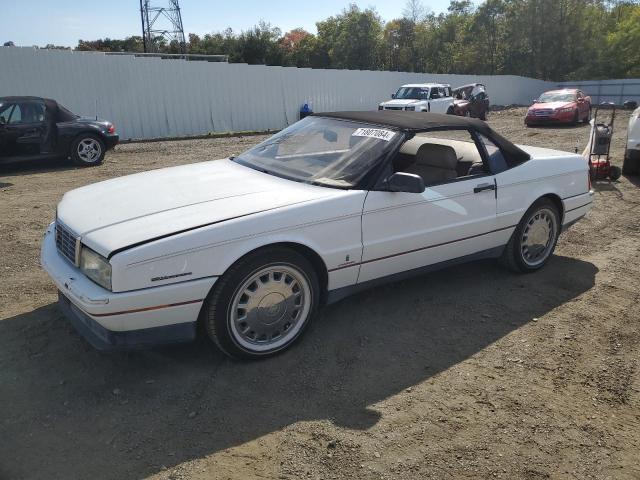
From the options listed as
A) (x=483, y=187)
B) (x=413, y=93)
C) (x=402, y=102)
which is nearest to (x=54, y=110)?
(x=483, y=187)

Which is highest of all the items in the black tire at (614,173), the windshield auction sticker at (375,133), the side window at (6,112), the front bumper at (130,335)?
the side window at (6,112)

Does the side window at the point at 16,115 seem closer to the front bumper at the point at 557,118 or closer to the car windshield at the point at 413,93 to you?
the car windshield at the point at 413,93

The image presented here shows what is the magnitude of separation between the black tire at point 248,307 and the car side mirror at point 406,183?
785 mm

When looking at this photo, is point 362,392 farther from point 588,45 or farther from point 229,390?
point 588,45

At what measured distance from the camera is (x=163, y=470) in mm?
2457

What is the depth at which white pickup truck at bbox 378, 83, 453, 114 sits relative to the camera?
1895cm

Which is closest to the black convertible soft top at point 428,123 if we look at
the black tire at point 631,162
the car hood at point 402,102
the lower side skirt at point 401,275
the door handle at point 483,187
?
the door handle at point 483,187

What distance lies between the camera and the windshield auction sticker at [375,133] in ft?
12.7

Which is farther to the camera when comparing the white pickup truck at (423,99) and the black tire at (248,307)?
the white pickup truck at (423,99)

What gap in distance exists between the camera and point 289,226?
127 inches

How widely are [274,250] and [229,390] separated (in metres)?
0.86

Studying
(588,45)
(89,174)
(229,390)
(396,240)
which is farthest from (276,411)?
(588,45)

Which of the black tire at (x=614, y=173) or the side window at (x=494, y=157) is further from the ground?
the side window at (x=494, y=157)

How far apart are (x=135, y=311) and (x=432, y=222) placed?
2.19 meters
